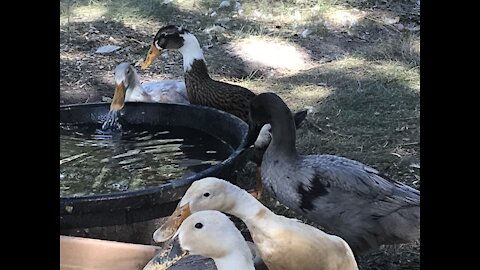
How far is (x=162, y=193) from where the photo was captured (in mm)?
2279

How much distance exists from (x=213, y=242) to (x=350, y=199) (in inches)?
36.5

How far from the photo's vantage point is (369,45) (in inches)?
207

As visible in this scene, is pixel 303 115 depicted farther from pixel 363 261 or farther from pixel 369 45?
pixel 369 45

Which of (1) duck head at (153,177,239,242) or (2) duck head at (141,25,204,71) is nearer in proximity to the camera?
(1) duck head at (153,177,239,242)

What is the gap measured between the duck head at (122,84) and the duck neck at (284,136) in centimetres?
101

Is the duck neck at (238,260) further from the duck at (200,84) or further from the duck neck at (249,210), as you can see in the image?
the duck at (200,84)

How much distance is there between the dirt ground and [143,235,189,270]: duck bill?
1400 mm

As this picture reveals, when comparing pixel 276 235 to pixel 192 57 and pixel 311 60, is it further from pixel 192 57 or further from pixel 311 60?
pixel 311 60

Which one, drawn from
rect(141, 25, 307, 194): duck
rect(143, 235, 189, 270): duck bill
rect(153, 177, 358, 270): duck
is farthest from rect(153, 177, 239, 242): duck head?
rect(141, 25, 307, 194): duck

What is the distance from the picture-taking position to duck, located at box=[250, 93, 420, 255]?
2.37 m

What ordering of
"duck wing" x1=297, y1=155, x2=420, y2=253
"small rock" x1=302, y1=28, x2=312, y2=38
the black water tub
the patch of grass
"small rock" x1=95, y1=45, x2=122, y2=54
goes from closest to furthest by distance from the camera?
the black water tub → "duck wing" x1=297, y1=155, x2=420, y2=253 → the patch of grass → "small rock" x1=95, y1=45, x2=122, y2=54 → "small rock" x1=302, y1=28, x2=312, y2=38

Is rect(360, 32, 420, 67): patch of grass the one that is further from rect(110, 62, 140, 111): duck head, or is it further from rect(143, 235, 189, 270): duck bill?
rect(143, 235, 189, 270): duck bill
